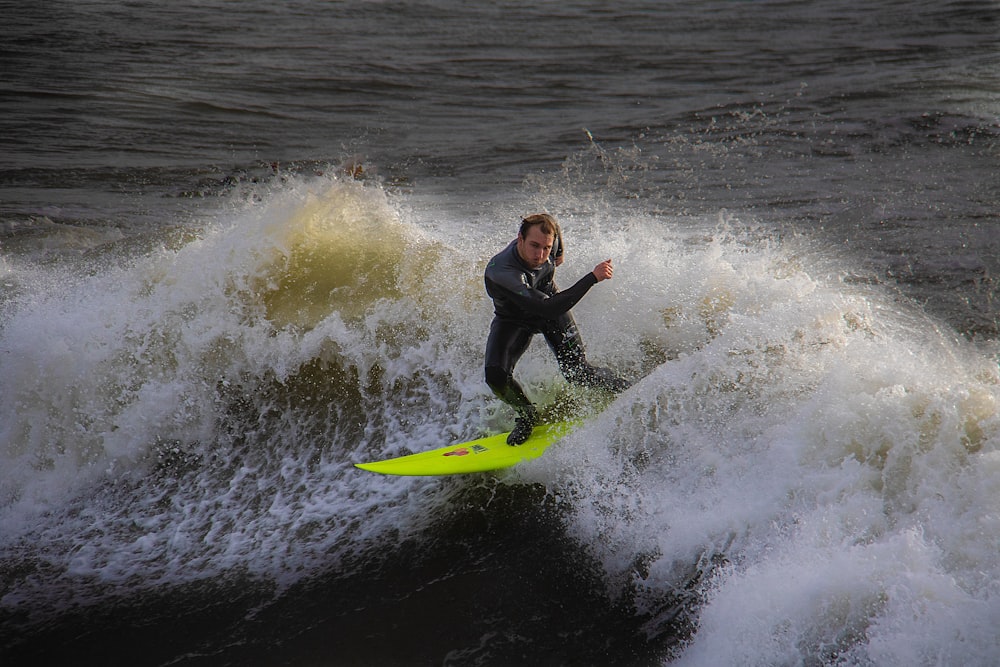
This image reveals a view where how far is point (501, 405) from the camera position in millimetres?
6789

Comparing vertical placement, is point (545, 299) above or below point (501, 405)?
above

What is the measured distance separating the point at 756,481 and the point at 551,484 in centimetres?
148

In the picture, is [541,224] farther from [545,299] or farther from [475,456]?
[475,456]

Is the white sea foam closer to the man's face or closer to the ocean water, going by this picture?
the ocean water

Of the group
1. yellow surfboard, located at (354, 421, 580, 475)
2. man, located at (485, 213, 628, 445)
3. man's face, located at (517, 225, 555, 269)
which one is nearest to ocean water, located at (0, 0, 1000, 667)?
yellow surfboard, located at (354, 421, 580, 475)

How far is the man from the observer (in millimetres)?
5273

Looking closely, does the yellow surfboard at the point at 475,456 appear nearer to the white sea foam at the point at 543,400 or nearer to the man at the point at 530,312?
the man at the point at 530,312

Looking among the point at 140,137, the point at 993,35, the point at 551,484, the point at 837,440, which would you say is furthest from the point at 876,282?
the point at 993,35

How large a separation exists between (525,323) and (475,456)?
109cm

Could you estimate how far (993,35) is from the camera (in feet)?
60.8

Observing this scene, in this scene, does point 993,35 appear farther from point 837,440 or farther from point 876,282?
point 837,440

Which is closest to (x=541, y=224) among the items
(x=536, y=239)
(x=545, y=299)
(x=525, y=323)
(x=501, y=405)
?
(x=536, y=239)

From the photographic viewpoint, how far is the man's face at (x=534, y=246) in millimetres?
5266

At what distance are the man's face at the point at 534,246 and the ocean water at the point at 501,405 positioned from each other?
1.35 metres
